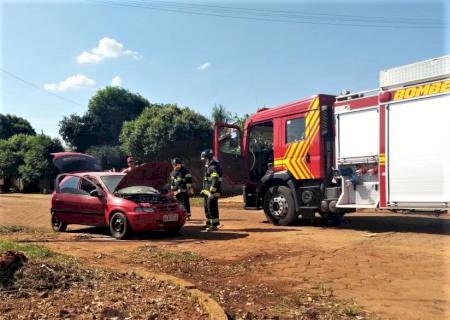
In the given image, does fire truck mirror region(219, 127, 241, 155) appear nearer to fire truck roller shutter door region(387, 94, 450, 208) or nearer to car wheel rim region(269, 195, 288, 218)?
car wheel rim region(269, 195, 288, 218)

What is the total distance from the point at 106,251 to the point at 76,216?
10.6 ft

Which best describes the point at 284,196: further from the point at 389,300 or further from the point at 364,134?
the point at 389,300

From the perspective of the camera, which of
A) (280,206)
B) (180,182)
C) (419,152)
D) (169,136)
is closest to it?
(419,152)

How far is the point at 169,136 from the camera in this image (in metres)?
29.1

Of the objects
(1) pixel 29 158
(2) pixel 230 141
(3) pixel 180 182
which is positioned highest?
(1) pixel 29 158

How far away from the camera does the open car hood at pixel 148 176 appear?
10.6m

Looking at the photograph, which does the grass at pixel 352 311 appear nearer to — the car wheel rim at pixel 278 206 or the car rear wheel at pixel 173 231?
the car rear wheel at pixel 173 231

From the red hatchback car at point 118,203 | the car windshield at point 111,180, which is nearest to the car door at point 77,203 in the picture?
the red hatchback car at point 118,203

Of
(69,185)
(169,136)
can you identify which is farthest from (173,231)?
(169,136)

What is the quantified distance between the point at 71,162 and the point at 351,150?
1023 centimetres

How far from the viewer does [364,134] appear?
10383mm

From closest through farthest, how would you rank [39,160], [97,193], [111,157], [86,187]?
[97,193] → [86,187] → [39,160] → [111,157]

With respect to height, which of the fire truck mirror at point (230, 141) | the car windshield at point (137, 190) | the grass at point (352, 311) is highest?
the fire truck mirror at point (230, 141)

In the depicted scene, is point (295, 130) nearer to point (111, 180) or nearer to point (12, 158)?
point (111, 180)
